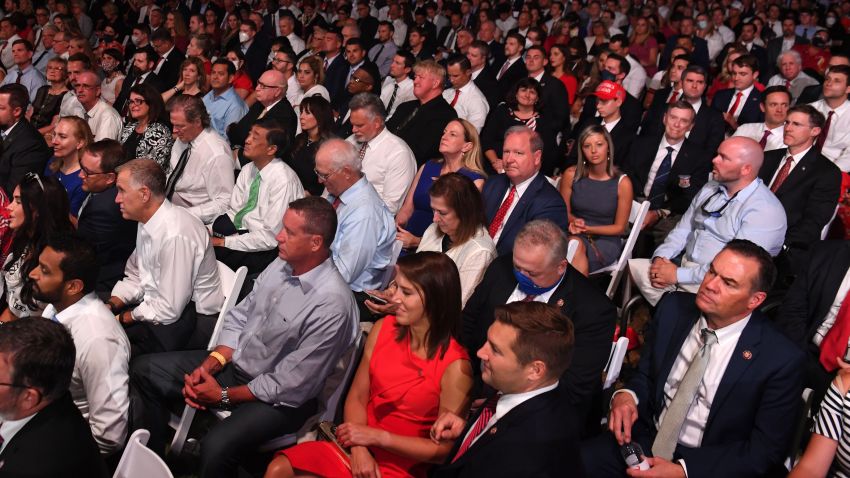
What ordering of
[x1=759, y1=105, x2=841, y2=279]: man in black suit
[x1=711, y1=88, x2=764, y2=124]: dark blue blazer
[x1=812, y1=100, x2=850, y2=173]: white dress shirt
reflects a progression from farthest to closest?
1. [x1=711, y1=88, x2=764, y2=124]: dark blue blazer
2. [x1=812, y1=100, x2=850, y2=173]: white dress shirt
3. [x1=759, y1=105, x2=841, y2=279]: man in black suit

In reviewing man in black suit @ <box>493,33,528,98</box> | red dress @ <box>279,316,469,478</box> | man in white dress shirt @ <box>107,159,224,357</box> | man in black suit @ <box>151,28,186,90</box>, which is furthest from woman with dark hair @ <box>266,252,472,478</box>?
man in black suit @ <box>151,28,186,90</box>

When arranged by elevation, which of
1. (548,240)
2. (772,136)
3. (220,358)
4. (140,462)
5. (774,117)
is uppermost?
(774,117)

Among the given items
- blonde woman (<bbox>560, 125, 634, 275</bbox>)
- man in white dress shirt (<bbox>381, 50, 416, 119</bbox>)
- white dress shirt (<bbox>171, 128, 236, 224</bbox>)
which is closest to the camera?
blonde woman (<bbox>560, 125, 634, 275</bbox>)

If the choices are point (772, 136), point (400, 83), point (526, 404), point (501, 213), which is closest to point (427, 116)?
point (400, 83)

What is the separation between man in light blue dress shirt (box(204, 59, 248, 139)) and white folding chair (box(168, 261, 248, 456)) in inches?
130

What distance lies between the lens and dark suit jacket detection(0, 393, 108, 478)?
234cm

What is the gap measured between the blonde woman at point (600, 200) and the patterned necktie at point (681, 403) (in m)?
1.76

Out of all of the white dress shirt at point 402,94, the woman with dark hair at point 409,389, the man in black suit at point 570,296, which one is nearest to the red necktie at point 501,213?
the man in black suit at point 570,296

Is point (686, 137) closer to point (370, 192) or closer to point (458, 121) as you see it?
point (458, 121)

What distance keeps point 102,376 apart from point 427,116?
3779 millimetres

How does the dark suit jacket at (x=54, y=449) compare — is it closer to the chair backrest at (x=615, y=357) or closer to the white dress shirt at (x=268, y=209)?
the chair backrest at (x=615, y=357)

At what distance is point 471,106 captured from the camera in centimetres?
702

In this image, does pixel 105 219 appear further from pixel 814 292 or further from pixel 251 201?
pixel 814 292

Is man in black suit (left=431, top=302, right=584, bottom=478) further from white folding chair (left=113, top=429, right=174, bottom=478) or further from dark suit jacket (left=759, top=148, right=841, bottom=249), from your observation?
dark suit jacket (left=759, top=148, right=841, bottom=249)
